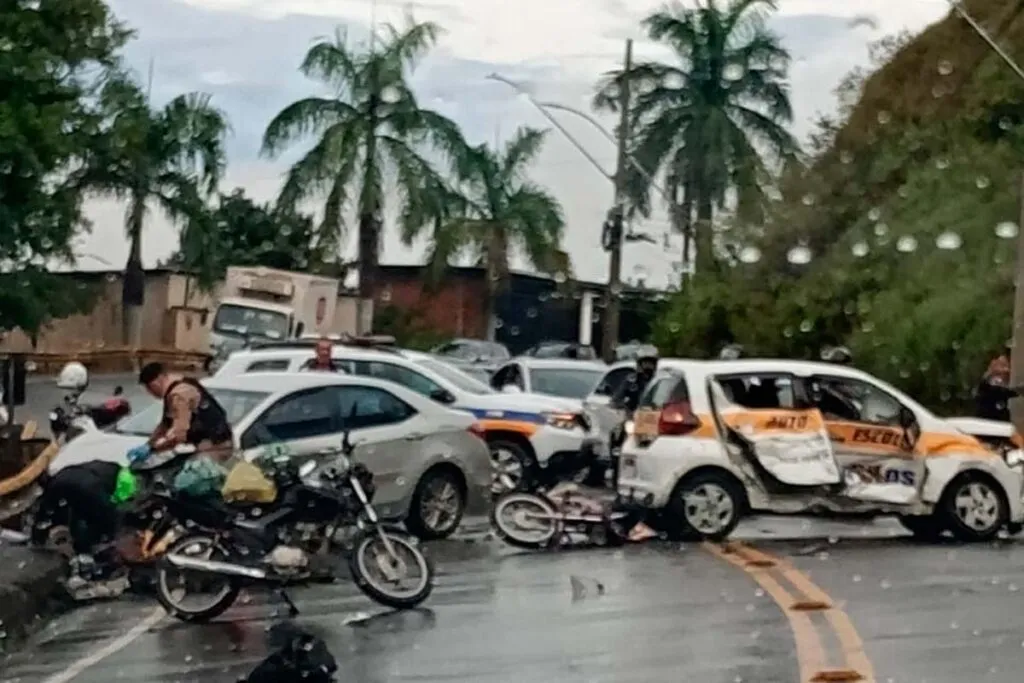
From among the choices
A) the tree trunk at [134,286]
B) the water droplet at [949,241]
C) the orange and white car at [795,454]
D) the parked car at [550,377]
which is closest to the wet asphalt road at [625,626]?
the orange and white car at [795,454]

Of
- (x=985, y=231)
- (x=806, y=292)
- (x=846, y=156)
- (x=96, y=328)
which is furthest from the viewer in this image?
(x=96, y=328)

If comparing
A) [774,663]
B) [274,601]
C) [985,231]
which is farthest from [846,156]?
[774,663]

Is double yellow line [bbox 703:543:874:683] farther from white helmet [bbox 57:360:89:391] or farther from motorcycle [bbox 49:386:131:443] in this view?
white helmet [bbox 57:360:89:391]

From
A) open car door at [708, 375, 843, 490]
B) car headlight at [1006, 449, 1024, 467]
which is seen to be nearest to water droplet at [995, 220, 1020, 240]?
car headlight at [1006, 449, 1024, 467]

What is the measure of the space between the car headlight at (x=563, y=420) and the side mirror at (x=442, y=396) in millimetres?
1240

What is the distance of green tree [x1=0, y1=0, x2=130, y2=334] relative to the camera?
42.5 meters

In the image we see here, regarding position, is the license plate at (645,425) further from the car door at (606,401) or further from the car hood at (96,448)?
the car door at (606,401)

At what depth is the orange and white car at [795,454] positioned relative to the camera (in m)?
19.2

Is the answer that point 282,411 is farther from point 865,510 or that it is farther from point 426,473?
point 865,510

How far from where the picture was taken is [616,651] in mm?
12070

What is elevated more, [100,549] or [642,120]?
[642,120]

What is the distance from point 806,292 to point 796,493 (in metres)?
23.3

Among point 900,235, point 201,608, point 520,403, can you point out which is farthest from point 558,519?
point 900,235

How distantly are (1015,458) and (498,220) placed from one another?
137 ft
